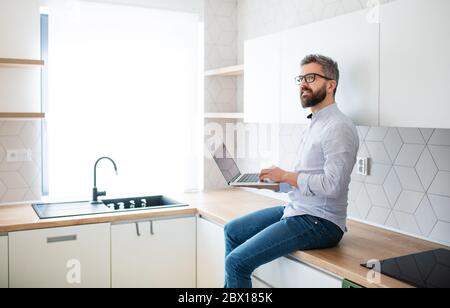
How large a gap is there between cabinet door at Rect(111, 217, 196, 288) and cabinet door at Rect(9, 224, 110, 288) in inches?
3.0

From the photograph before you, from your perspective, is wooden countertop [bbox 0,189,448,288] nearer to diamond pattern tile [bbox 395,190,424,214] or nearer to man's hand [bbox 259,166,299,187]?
diamond pattern tile [bbox 395,190,424,214]

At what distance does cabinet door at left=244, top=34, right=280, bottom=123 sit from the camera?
275cm

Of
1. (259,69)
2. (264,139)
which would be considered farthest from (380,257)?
(264,139)

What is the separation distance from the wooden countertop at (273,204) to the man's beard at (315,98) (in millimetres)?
642

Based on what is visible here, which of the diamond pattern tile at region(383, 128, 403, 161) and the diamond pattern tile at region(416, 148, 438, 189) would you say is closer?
the diamond pattern tile at region(416, 148, 438, 189)

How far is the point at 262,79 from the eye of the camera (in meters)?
2.88

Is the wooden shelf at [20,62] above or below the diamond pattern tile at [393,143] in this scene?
above

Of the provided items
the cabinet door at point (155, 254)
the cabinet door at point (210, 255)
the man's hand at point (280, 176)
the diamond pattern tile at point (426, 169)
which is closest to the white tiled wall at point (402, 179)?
the diamond pattern tile at point (426, 169)

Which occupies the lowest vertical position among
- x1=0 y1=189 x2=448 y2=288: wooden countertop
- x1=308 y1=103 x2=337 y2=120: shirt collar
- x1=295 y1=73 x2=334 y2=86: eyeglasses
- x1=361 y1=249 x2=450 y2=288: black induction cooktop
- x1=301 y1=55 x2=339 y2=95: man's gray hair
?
x1=361 y1=249 x2=450 y2=288: black induction cooktop

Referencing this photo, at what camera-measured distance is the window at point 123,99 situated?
3.33 meters

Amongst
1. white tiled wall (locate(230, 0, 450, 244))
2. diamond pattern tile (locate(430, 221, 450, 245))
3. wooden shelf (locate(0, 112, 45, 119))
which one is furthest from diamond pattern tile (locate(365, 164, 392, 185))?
wooden shelf (locate(0, 112, 45, 119))

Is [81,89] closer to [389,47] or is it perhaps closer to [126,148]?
[126,148]

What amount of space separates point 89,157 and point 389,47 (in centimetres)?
214

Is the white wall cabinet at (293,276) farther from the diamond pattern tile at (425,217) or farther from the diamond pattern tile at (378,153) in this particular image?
the diamond pattern tile at (378,153)
